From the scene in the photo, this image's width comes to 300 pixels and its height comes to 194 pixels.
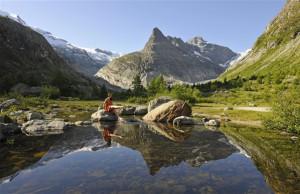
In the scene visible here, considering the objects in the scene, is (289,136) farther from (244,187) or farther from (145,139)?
(244,187)

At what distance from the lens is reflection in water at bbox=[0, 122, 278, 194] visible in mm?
18561

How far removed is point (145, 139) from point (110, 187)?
16.3 meters

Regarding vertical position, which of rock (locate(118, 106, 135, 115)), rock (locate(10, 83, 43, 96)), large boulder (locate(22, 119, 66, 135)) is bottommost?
large boulder (locate(22, 119, 66, 135))

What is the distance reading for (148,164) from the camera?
23766 mm

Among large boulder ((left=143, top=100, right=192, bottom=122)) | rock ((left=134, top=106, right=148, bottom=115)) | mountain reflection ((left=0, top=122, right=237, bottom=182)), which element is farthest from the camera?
rock ((left=134, top=106, right=148, bottom=115))

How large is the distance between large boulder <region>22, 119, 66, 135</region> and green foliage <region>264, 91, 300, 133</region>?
2660 centimetres

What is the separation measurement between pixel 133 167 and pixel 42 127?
748 inches

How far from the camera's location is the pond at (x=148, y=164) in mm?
18719

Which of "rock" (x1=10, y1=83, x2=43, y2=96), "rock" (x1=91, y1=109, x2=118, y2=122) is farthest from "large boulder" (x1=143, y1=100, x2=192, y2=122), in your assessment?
"rock" (x1=10, y1=83, x2=43, y2=96)

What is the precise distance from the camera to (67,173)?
21.4 meters

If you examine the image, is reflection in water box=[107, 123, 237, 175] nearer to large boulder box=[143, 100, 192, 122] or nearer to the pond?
the pond

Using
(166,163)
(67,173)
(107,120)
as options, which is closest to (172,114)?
(107,120)

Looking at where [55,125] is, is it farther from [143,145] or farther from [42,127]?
[143,145]

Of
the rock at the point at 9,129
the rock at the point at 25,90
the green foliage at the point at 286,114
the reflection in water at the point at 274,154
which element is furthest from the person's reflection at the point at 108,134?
the rock at the point at 25,90
